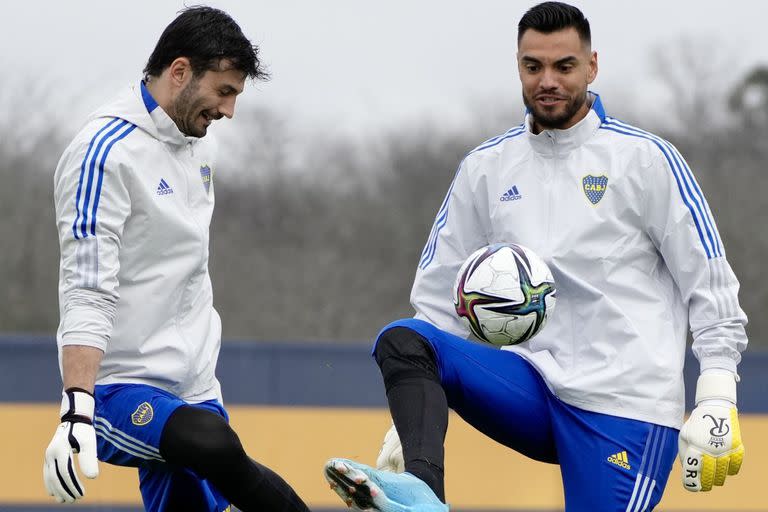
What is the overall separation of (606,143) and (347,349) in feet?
16.6

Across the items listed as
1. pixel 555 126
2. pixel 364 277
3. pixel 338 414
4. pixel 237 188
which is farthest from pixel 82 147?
pixel 237 188

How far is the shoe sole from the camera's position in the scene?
3916 mm

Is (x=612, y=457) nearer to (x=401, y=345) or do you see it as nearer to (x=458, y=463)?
(x=401, y=345)

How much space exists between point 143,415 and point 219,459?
36 centimetres

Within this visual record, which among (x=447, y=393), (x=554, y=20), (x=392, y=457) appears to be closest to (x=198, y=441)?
(x=392, y=457)

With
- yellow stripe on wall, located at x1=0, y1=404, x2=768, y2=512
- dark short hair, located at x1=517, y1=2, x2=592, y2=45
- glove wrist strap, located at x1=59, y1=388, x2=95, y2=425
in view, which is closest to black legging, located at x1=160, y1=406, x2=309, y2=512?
glove wrist strap, located at x1=59, y1=388, x2=95, y2=425

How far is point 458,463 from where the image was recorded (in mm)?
9367

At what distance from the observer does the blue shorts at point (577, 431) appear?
4.87m

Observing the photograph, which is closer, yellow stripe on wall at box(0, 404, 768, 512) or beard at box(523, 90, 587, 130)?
beard at box(523, 90, 587, 130)

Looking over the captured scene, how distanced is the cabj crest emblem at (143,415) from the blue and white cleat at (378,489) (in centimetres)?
94

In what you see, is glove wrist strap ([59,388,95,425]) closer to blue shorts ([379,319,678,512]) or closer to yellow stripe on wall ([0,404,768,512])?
blue shorts ([379,319,678,512])

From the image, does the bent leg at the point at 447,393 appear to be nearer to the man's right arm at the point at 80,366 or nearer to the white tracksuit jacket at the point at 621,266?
the white tracksuit jacket at the point at 621,266

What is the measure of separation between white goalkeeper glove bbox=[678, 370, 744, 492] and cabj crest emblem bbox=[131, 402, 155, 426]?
1.87 metres

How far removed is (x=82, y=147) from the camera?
15.7ft
